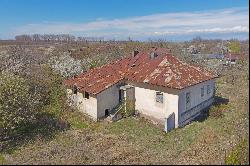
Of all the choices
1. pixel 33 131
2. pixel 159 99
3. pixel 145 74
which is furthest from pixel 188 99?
pixel 33 131

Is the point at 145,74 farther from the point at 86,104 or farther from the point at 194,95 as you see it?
the point at 86,104

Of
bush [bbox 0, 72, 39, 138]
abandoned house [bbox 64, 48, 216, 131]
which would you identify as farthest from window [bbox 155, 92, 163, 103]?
bush [bbox 0, 72, 39, 138]

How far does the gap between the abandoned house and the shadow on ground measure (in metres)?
2.95

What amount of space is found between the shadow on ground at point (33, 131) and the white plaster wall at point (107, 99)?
273 cm

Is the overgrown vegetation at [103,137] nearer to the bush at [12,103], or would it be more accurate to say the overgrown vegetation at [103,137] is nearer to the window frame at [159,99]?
the bush at [12,103]

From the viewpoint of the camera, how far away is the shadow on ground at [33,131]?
19925mm

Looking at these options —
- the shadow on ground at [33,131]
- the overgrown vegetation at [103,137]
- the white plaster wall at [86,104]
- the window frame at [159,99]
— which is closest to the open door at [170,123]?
the overgrown vegetation at [103,137]

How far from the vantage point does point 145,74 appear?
25484mm

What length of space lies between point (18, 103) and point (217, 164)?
11980 millimetres

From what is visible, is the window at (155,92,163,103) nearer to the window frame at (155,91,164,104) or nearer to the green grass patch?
the window frame at (155,91,164,104)

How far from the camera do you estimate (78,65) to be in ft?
116

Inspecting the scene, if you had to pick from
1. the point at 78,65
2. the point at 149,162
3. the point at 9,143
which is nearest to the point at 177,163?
the point at 149,162

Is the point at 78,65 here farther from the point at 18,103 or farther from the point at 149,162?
the point at 149,162

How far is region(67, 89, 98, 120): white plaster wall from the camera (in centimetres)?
2455
